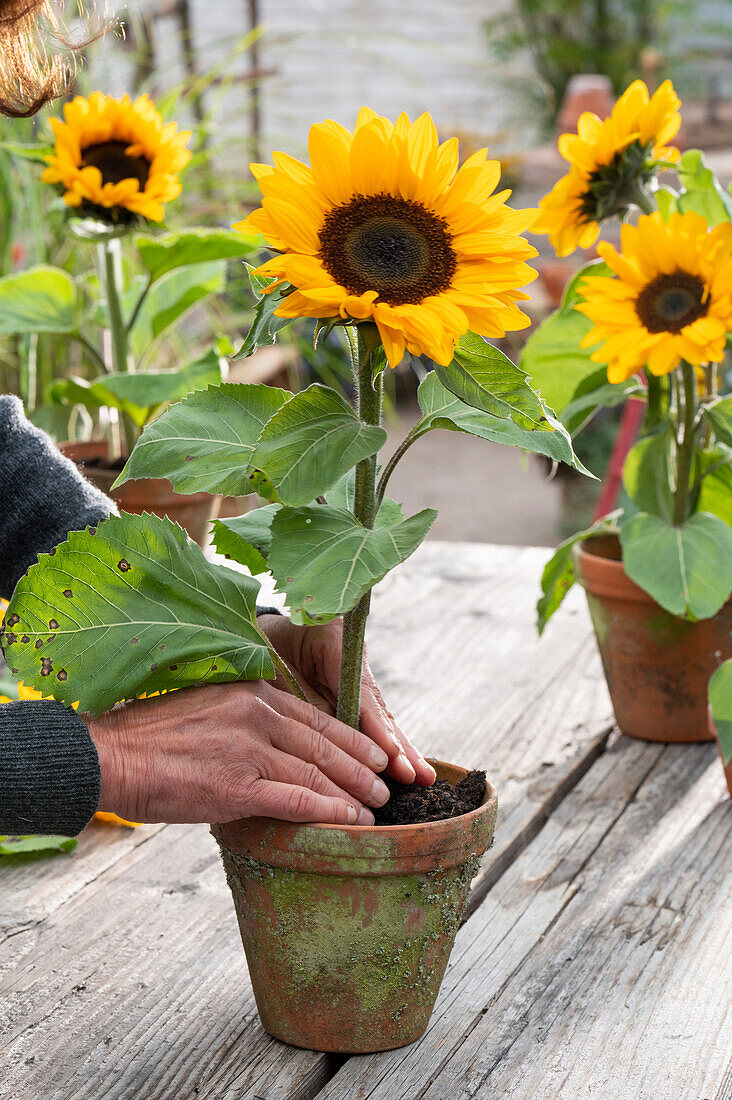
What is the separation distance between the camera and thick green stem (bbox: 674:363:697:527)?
1.08 meters

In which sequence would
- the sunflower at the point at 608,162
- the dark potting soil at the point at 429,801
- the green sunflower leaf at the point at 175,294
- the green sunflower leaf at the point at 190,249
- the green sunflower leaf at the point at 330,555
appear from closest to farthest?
the green sunflower leaf at the point at 330,555, the dark potting soil at the point at 429,801, the sunflower at the point at 608,162, the green sunflower leaf at the point at 190,249, the green sunflower leaf at the point at 175,294

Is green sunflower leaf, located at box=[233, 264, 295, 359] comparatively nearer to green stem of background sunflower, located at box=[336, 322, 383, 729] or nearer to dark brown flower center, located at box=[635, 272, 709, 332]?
green stem of background sunflower, located at box=[336, 322, 383, 729]

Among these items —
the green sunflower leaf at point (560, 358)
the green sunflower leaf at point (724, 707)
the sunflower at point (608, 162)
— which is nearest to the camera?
the green sunflower leaf at point (724, 707)

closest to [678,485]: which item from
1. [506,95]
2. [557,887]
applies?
[557,887]

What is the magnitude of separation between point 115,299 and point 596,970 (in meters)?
1.08

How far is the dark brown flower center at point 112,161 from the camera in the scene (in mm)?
1375

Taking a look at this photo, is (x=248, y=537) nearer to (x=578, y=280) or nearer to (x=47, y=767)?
(x=47, y=767)

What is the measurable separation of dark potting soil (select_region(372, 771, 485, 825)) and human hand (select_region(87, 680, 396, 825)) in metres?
0.02

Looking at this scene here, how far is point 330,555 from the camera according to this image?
62cm

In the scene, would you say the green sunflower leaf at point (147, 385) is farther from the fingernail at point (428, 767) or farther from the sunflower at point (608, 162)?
the fingernail at point (428, 767)

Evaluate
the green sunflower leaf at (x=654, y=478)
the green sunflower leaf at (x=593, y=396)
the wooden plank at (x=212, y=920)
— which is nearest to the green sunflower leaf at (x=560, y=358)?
the green sunflower leaf at (x=593, y=396)

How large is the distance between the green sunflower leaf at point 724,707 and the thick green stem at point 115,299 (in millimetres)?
924

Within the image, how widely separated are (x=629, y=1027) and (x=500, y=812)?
283 millimetres

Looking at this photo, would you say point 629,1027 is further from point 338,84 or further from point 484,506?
point 338,84
